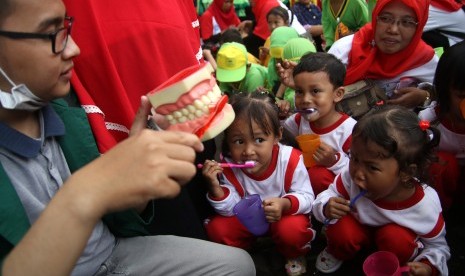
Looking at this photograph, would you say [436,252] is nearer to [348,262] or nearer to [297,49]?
[348,262]

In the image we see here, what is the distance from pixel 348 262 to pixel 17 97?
1.75 meters

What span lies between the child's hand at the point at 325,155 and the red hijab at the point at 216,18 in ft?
14.8

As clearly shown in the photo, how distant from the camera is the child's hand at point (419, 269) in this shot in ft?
5.58

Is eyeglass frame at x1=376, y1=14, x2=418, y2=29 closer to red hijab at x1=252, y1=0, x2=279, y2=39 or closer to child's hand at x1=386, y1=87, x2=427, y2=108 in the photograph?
child's hand at x1=386, y1=87, x2=427, y2=108

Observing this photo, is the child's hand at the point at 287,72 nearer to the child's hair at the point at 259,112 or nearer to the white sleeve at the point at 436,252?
the child's hair at the point at 259,112

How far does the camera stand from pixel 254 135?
79.0 inches

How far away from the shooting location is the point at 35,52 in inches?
46.4

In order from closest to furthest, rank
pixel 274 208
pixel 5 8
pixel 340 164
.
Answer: pixel 5 8, pixel 274 208, pixel 340 164

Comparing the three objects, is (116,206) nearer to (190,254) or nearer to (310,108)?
(190,254)

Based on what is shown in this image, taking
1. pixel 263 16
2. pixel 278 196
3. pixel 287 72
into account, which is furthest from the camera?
pixel 263 16

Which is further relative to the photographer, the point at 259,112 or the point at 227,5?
the point at 227,5

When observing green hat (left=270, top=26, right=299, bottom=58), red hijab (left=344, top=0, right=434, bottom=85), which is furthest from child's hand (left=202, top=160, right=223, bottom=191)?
green hat (left=270, top=26, right=299, bottom=58)

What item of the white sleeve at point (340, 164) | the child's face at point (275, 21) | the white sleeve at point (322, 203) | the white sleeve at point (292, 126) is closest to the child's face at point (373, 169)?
the white sleeve at point (322, 203)

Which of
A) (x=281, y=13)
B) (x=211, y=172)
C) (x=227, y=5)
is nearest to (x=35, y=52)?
(x=211, y=172)
